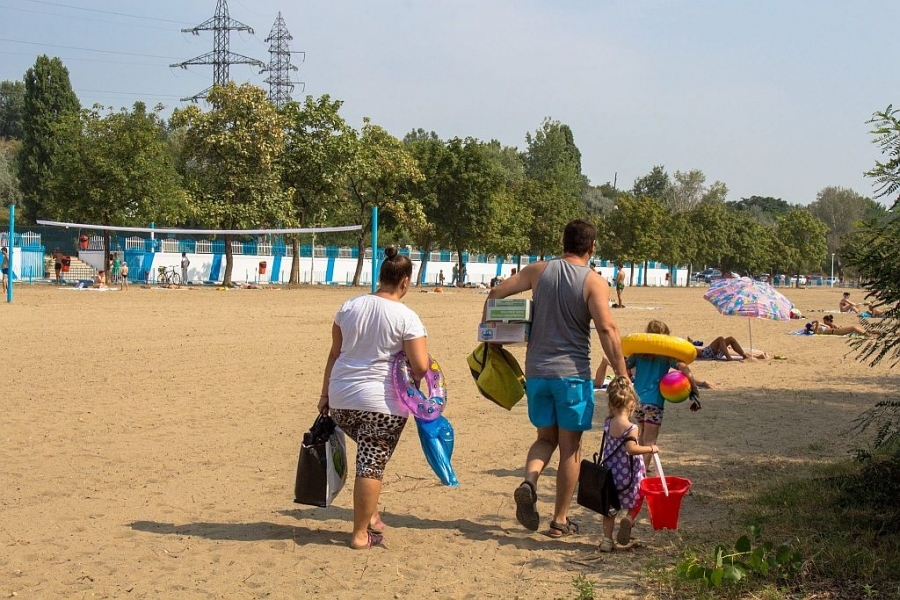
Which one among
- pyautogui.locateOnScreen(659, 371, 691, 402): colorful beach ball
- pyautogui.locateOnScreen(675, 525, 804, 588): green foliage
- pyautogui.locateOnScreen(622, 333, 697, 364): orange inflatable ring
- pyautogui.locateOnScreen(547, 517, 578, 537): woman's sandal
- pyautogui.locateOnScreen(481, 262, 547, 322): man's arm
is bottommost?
pyautogui.locateOnScreen(547, 517, 578, 537): woman's sandal

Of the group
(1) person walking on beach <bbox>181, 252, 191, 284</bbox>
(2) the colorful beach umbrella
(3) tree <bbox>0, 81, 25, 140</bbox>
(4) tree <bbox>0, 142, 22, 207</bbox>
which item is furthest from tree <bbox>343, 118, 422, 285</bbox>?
(3) tree <bbox>0, 81, 25, 140</bbox>

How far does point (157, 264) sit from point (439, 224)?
16020 millimetres

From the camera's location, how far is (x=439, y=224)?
2083 inches

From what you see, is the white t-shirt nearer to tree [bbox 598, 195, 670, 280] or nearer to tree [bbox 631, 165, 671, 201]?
tree [bbox 598, 195, 670, 280]

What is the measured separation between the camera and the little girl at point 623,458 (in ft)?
17.5

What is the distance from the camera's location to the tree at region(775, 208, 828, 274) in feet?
309

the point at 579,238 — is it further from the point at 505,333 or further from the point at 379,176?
the point at 379,176

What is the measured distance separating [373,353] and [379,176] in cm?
4094

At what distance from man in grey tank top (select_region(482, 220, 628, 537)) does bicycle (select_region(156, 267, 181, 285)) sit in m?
36.6

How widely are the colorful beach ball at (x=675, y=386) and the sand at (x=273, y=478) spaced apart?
2.55 ft

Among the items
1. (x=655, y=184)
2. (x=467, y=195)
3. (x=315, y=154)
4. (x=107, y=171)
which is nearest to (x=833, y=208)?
(x=655, y=184)

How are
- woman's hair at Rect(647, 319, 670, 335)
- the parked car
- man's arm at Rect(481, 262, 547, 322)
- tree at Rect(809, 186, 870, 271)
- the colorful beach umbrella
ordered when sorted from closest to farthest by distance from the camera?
man's arm at Rect(481, 262, 547, 322), woman's hair at Rect(647, 319, 670, 335), the colorful beach umbrella, the parked car, tree at Rect(809, 186, 870, 271)

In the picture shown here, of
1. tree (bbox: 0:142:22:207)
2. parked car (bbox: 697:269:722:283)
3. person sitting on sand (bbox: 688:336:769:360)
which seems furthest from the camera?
parked car (bbox: 697:269:722:283)

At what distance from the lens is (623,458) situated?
536cm
